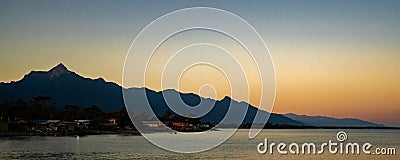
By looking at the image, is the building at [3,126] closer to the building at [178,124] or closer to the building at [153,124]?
the building at [178,124]

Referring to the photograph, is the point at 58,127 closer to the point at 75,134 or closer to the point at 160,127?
the point at 75,134

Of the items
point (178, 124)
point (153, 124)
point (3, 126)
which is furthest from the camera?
point (153, 124)

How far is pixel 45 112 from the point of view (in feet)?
360

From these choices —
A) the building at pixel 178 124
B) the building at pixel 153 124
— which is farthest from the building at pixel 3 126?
the building at pixel 153 124

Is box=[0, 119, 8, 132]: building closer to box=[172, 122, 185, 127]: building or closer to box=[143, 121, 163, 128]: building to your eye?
box=[172, 122, 185, 127]: building

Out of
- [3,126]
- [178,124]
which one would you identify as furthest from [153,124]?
[3,126]

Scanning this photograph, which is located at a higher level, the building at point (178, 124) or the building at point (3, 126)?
the building at point (3, 126)

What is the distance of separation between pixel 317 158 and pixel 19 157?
22.7 meters

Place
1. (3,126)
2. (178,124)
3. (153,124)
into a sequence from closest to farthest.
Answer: (3,126), (178,124), (153,124)

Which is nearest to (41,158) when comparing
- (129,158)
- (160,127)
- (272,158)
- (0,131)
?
(129,158)

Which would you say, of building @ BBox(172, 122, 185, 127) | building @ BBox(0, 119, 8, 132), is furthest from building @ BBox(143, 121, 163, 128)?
building @ BBox(0, 119, 8, 132)

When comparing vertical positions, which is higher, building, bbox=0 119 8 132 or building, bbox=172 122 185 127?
building, bbox=0 119 8 132

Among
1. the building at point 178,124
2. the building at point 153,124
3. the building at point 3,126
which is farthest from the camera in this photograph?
the building at point 153,124

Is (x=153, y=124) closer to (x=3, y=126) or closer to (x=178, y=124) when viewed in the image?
(x=178, y=124)
